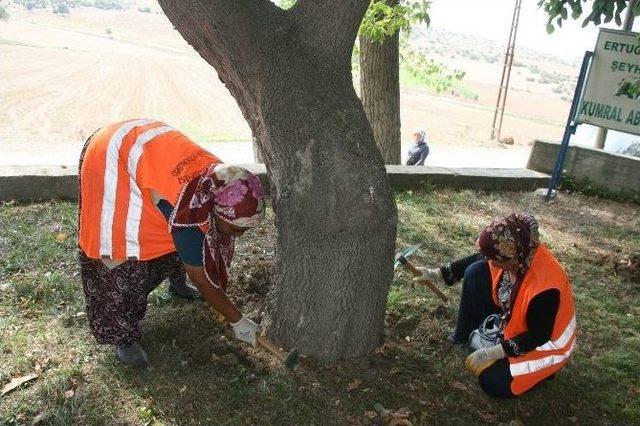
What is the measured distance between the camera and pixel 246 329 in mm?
2500

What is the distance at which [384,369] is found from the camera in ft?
8.95

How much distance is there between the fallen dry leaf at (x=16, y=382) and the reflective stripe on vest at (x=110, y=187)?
28.8 inches

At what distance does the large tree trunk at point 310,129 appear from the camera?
7.66 ft

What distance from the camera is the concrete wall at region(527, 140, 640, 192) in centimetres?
630

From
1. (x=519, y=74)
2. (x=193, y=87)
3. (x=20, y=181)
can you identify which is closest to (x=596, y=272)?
(x=20, y=181)

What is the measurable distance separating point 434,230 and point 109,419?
322 centimetres

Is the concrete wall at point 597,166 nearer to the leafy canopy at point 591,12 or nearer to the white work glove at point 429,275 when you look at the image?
the leafy canopy at point 591,12

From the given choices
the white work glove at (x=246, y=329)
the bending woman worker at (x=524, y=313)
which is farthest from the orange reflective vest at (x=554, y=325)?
the white work glove at (x=246, y=329)

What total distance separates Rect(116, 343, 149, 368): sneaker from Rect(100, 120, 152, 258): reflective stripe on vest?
1.75 feet

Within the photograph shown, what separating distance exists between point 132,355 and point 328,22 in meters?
1.90

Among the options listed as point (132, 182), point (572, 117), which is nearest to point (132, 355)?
point (132, 182)

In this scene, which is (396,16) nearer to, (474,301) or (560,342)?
(474,301)

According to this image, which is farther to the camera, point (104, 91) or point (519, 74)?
point (519, 74)

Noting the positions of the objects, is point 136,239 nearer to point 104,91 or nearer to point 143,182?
point 143,182
